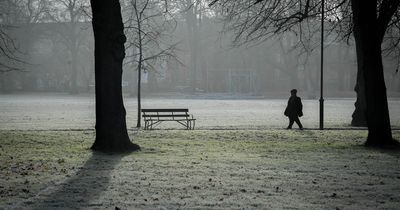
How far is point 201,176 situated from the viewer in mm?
8523

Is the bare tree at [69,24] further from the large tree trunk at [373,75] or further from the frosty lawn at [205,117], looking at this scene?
the large tree trunk at [373,75]

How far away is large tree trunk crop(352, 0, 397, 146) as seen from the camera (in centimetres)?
1266

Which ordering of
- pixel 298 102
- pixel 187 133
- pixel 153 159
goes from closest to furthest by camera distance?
1. pixel 153 159
2. pixel 187 133
3. pixel 298 102

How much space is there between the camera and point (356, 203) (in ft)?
21.7

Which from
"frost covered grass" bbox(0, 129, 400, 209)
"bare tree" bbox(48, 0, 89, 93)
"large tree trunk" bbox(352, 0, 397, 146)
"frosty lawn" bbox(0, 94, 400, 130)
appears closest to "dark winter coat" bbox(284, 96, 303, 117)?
"frosty lawn" bbox(0, 94, 400, 130)

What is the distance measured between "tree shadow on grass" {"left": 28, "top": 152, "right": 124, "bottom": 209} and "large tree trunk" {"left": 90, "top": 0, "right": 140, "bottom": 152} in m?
2.16

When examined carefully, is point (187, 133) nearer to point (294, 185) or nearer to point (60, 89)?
point (294, 185)

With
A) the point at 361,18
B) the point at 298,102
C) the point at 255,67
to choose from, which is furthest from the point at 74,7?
the point at 361,18

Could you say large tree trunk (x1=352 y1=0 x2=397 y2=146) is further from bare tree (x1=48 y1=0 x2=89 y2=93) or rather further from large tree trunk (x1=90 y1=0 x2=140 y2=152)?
bare tree (x1=48 y1=0 x2=89 y2=93)

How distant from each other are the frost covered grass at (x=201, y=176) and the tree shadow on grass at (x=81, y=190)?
0.01 metres

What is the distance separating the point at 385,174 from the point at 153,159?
4325 mm

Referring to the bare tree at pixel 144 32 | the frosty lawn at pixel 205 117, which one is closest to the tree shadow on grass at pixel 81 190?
the bare tree at pixel 144 32

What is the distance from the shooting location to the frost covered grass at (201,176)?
22.0 ft

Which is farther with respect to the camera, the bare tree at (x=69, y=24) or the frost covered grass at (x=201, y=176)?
the bare tree at (x=69, y=24)
